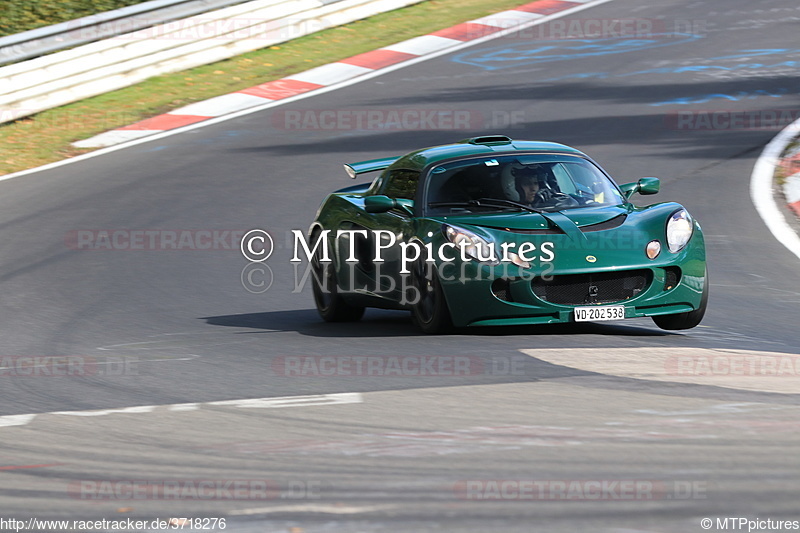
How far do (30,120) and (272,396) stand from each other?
12.9 meters

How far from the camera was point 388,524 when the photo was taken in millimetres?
4152

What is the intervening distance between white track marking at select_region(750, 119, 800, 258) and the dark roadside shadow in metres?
3.34

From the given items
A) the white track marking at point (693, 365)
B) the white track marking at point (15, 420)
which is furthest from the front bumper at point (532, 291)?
the white track marking at point (15, 420)

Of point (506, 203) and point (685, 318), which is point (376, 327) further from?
point (685, 318)

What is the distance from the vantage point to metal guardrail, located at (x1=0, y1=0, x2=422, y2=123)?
731 inches

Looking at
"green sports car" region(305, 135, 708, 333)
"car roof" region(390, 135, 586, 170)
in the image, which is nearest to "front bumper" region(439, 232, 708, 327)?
"green sports car" region(305, 135, 708, 333)

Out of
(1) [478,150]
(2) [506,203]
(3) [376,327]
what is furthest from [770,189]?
(3) [376,327]

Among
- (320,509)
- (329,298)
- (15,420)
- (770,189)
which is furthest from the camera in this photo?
(770,189)

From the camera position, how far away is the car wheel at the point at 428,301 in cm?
834

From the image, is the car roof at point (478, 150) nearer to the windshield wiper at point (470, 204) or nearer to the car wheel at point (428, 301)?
the windshield wiper at point (470, 204)

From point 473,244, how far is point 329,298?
1.90m

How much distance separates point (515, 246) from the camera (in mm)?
8242

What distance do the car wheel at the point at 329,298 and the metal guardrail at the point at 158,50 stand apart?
9.43 m

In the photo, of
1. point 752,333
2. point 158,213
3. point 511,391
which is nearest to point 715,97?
point 158,213
